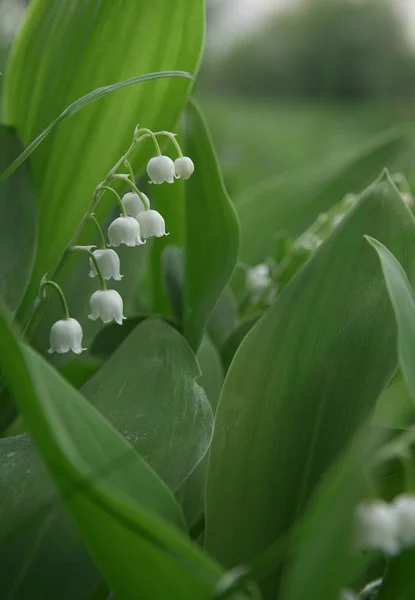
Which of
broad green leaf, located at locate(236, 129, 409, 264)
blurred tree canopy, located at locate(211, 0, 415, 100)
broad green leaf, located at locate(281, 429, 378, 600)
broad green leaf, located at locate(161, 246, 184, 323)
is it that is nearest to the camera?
broad green leaf, located at locate(281, 429, 378, 600)

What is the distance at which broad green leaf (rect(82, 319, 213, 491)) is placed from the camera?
0.49 m

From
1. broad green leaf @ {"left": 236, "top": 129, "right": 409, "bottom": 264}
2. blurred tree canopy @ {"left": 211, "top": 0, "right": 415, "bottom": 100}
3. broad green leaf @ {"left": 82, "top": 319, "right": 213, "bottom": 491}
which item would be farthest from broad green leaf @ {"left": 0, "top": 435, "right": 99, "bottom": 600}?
blurred tree canopy @ {"left": 211, "top": 0, "right": 415, "bottom": 100}

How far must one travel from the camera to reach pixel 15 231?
67cm

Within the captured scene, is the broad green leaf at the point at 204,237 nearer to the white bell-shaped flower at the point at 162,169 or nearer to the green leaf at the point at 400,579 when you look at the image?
the white bell-shaped flower at the point at 162,169

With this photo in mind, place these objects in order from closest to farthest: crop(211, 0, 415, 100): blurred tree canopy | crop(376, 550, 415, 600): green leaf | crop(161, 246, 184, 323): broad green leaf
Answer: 1. crop(376, 550, 415, 600): green leaf
2. crop(161, 246, 184, 323): broad green leaf
3. crop(211, 0, 415, 100): blurred tree canopy

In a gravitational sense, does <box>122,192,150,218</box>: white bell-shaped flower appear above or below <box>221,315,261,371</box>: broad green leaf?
above

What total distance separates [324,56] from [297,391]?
412 centimetres

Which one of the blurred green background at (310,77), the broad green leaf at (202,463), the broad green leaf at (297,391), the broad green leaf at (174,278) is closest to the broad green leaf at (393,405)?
the broad green leaf at (297,391)

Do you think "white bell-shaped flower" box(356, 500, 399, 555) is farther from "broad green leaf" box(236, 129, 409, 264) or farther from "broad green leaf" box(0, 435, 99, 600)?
"broad green leaf" box(236, 129, 409, 264)

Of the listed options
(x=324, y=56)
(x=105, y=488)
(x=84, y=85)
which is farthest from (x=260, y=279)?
(x=324, y=56)

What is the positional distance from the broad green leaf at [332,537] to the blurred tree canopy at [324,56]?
3.66 metres

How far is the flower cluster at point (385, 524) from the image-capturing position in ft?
1.07

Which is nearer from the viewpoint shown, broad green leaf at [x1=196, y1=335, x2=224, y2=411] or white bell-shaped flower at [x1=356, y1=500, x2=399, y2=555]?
white bell-shaped flower at [x1=356, y1=500, x2=399, y2=555]

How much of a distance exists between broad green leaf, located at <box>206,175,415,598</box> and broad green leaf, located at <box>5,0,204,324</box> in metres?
0.29
